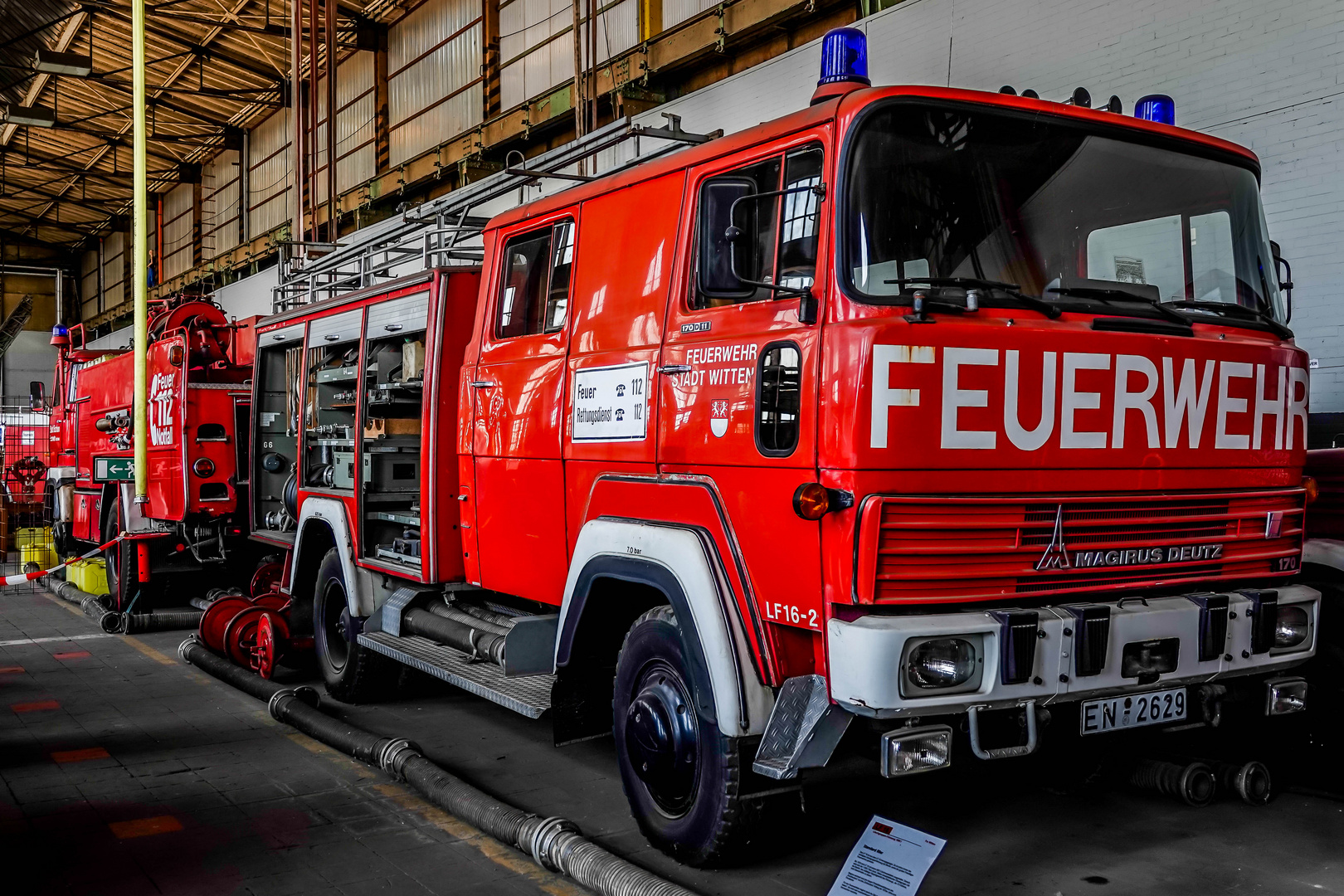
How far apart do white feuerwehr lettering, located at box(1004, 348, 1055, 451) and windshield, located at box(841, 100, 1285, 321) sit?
0.30m

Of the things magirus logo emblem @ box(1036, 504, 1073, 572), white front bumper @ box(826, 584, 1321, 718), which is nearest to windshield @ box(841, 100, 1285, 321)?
magirus logo emblem @ box(1036, 504, 1073, 572)

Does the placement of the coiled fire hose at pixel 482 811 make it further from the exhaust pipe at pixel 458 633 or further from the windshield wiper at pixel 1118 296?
the windshield wiper at pixel 1118 296

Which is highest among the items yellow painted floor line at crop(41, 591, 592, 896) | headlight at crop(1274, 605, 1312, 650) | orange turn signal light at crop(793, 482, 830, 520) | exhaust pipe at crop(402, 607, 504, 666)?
orange turn signal light at crop(793, 482, 830, 520)

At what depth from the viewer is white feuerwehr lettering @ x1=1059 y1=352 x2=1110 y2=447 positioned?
373 centimetres

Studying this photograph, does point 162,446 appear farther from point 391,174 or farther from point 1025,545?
point 391,174

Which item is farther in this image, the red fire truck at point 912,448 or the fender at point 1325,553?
the fender at point 1325,553

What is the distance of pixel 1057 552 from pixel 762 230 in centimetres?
148

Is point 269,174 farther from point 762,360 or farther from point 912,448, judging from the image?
point 912,448

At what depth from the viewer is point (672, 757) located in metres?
4.17

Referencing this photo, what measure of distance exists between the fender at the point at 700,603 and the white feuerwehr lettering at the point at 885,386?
32.0 inches

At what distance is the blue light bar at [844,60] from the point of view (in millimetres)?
4109

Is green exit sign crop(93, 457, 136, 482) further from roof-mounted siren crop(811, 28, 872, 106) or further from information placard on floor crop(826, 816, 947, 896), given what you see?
information placard on floor crop(826, 816, 947, 896)

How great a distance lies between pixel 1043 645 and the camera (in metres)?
3.61

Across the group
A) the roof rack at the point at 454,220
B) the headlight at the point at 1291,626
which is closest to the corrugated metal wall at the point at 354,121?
the roof rack at the point at 454,220
